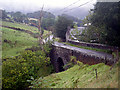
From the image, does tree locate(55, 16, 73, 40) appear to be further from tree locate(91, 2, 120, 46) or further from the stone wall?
tree locate(91, 2, 120, 46)

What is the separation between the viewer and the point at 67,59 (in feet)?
44.8

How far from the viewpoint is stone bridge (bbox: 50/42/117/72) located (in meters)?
7.82

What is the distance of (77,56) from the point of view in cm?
1120

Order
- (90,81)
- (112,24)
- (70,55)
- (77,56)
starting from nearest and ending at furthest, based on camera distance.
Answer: (112,24) < (90,81) < (77,56) < (70,55)

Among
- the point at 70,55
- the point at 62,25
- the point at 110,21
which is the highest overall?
the point at 62,25

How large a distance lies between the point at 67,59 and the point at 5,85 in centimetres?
698

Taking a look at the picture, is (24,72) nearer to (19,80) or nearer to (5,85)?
(19,80)

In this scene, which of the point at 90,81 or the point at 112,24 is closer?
the point at 112,24

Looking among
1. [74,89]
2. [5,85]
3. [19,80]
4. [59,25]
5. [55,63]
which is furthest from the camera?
[59,25]

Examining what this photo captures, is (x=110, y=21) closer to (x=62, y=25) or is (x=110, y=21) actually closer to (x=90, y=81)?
(x=90, y=81)

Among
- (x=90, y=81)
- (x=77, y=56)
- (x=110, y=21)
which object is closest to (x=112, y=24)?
(x=110, y=21)

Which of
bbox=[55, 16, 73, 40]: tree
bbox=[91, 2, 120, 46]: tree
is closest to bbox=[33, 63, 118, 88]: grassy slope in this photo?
bbox=[91, 2, 120, 46]: tree

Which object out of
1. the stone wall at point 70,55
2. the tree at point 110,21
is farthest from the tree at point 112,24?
the stone wall at point 70,55

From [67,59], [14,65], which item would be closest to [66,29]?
[67,59]
